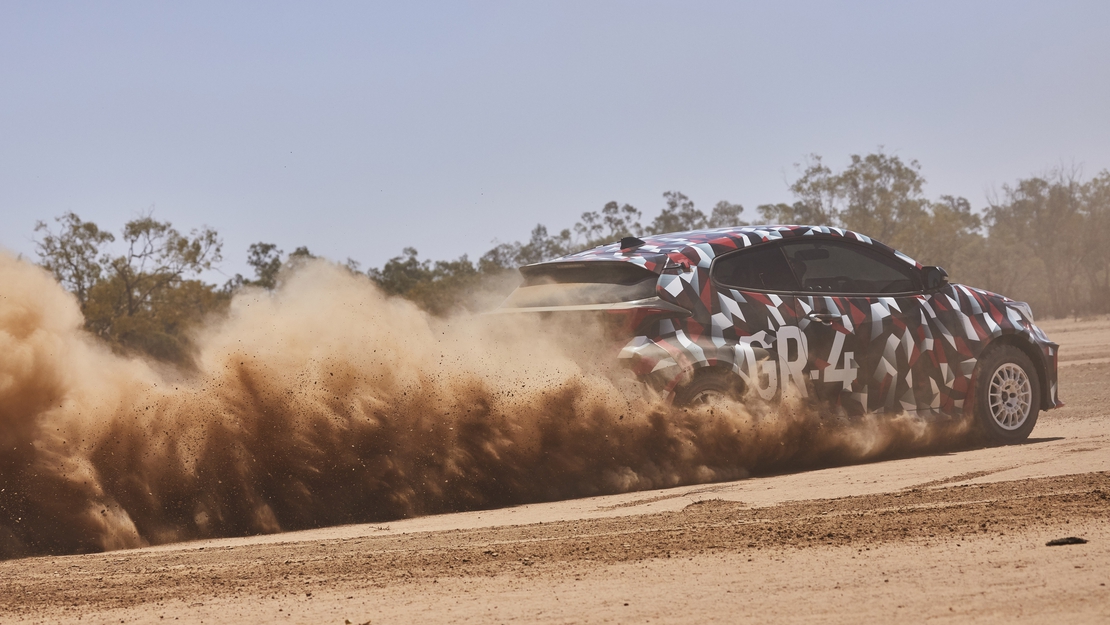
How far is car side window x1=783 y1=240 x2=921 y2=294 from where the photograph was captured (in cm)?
755

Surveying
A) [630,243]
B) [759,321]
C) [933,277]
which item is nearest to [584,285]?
[630,243]

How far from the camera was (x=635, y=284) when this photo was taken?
6.82m

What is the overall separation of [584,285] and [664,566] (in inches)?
122

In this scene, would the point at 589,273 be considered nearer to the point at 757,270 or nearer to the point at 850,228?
the point at 757,270

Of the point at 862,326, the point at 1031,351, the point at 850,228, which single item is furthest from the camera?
the point at 850,228

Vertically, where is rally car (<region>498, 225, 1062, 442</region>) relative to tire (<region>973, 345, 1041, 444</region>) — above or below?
above

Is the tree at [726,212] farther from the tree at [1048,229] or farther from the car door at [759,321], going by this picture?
the car door at [759,321]

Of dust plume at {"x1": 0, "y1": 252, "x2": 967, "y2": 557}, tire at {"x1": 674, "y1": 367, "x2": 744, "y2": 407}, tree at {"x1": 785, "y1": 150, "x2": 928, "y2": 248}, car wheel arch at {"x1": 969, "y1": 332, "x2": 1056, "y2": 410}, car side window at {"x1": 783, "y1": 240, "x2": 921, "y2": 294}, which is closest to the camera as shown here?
dust plume at {"x1": 0, "y1": 252, "x2": 967, "y2": 557}

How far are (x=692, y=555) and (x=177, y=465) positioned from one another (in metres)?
2.92

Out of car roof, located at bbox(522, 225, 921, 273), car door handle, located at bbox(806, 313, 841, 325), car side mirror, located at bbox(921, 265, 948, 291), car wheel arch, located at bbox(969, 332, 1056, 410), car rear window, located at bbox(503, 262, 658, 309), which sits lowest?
car wheel arch, located at bbox(969, 332, 1056, 410)

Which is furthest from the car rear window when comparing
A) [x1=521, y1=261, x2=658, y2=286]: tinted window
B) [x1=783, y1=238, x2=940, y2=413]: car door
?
[x1=783, y1=238, x2=940, y2=413]: car door

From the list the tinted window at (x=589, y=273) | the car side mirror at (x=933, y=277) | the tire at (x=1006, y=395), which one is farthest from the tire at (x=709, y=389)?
the tire at (x=1006, y=395)

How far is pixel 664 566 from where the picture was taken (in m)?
4.14

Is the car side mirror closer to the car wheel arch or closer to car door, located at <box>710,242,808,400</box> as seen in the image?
the car wheel arch
